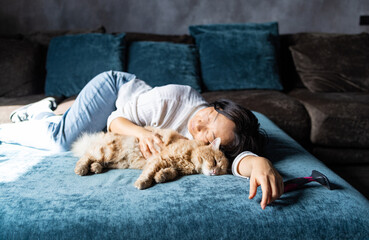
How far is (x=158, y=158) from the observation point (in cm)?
111

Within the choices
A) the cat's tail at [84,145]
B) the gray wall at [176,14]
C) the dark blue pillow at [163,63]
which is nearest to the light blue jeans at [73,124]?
the cat's tail at [84,145]

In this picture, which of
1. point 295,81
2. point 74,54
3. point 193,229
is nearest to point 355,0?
point 295,81

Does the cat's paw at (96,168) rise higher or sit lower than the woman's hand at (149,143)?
lower

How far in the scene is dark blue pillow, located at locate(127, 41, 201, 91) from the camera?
8.37 feet

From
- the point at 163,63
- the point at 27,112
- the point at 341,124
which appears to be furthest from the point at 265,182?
the point at 163,63

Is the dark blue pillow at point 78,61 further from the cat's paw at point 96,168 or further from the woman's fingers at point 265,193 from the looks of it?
the woman's fingers at point 265,193

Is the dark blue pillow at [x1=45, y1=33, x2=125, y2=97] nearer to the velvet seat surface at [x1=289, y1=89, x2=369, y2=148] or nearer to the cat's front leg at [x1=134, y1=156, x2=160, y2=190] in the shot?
the cat's front leg at [x1=134, y1=156, x2=160, y2=190]

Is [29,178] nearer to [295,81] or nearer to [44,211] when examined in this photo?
[44,211]

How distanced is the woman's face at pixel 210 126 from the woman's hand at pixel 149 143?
0.61 feet

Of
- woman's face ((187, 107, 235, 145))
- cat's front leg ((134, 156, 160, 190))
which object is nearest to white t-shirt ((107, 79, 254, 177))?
woman's face ((187, 107, 235, 145))

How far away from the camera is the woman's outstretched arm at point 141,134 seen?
1.16 meters

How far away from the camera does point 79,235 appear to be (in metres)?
0.79

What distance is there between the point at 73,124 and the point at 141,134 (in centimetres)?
58

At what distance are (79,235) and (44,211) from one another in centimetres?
16
